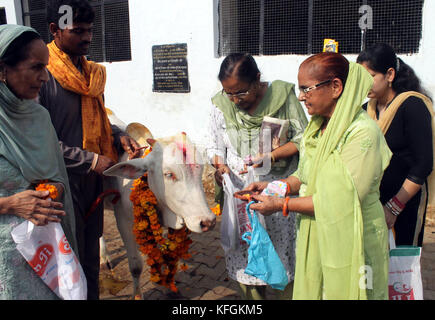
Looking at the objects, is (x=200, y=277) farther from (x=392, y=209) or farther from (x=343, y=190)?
(x=343, y=190)

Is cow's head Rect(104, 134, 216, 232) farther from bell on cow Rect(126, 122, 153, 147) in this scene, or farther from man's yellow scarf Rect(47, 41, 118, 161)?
bell on cow Rect(126, 122, 153, 147)

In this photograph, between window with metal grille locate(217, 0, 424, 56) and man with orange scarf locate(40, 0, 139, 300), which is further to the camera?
window with metal grille locate(217, 0, 424, 56)

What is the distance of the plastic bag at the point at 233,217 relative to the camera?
243cm

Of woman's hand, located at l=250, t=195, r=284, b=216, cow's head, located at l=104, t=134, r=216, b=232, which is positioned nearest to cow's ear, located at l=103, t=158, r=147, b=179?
cow's head, located at l=104, t=134, r=216, b=232

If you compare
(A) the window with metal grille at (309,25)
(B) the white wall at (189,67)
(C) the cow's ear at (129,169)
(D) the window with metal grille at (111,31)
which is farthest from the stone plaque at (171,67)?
(C) the cow's ear at (129,169)

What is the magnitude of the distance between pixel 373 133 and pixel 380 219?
47 cm

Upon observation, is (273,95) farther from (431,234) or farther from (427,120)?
(431,234)

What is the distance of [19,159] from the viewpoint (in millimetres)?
1792

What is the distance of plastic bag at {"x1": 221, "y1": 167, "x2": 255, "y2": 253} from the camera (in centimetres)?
243

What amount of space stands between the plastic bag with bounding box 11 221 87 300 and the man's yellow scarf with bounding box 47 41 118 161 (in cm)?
95

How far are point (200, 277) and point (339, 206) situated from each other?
8.42ft

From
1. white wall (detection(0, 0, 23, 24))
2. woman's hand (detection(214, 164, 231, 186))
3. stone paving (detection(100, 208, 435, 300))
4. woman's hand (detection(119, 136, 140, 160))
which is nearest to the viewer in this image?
Result: woman's hand (detection(214, 164, 231, 186))

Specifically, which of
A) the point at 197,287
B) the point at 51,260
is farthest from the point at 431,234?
the point at 51,260

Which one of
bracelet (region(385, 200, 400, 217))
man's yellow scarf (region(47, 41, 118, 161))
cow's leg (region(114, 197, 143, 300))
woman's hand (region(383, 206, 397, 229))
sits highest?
man's yellow scarf (region(47, 41, 118, 161))
